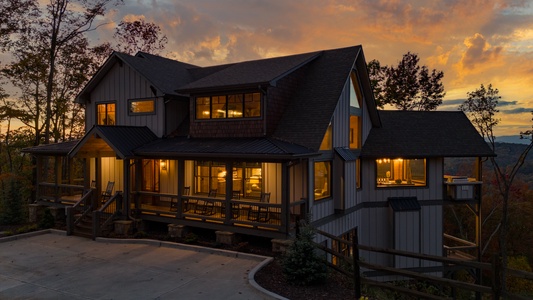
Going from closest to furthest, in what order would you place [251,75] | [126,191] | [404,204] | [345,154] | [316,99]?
[345,154] < [316,99] < [126,191] < [251,75] < [404,204]

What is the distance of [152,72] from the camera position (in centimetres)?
1792

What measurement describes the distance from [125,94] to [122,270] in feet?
36.2

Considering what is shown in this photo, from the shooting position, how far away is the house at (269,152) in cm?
1330

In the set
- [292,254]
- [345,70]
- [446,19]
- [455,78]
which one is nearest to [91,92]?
[345,70]

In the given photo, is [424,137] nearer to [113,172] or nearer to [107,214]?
[107,214]

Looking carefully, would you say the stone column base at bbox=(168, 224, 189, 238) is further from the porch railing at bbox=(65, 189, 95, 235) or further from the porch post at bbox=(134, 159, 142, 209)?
the porch railing at bbox=(65, 189, 95, 235)

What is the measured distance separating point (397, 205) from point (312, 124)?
6402mm

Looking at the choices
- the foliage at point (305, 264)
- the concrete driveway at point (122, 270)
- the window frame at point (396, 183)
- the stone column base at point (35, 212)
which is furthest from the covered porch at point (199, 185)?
the window frame at point (396, 183)

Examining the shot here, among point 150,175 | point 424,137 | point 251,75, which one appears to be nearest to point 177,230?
point 150,175

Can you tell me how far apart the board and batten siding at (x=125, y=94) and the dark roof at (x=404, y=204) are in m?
11.9

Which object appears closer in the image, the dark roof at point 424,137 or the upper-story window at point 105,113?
the dark roof at point 424,137

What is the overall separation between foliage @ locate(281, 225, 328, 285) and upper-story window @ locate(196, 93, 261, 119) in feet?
22.2

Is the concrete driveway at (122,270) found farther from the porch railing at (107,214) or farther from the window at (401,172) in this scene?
the window at (401,172)

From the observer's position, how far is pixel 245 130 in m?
14.6
